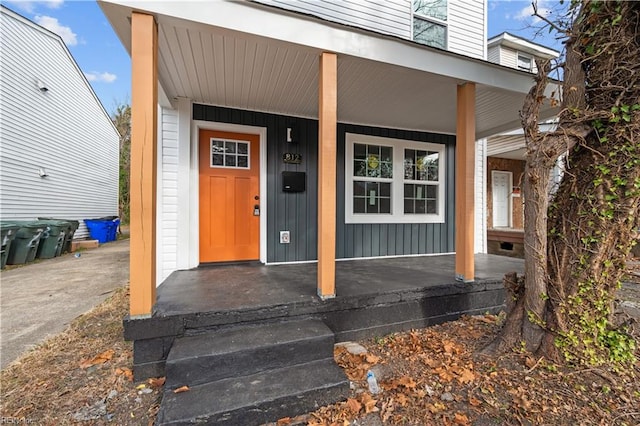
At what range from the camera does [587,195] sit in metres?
1.97

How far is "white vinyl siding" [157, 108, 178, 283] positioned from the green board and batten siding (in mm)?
374

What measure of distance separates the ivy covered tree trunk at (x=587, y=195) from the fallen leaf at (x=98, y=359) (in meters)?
3.21

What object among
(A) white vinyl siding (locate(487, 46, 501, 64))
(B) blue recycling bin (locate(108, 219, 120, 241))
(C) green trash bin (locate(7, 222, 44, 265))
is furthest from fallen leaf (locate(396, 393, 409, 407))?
(B) blue recycling bin (locate(108, 219, 120, 241))

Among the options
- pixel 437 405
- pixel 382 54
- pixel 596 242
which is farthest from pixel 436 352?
pixel 382 54

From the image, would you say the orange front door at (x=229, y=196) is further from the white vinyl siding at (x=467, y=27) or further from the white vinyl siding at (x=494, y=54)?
the white vinyl siding at (x=494, y=54)

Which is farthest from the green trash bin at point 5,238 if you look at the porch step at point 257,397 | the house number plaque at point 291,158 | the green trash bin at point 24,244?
the porch step at point 257,397

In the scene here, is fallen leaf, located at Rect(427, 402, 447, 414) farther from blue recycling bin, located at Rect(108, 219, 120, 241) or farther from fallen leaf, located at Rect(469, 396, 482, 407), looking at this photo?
blue recycling bin, located at Rect(108, 219, 120, 241)

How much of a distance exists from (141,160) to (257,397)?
1725 mm

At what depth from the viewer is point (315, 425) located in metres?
1.57

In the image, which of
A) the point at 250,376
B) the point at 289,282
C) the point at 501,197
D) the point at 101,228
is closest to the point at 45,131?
the point at 101,228

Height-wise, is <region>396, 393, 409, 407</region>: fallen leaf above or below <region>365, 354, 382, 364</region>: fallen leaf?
below

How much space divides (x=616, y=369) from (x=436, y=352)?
112 centimetres

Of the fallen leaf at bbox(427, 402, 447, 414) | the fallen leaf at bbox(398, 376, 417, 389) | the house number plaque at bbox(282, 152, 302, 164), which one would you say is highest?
the house number plaque at bbox(282, 152, 302, 164)

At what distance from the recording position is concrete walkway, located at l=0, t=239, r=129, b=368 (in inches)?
106
